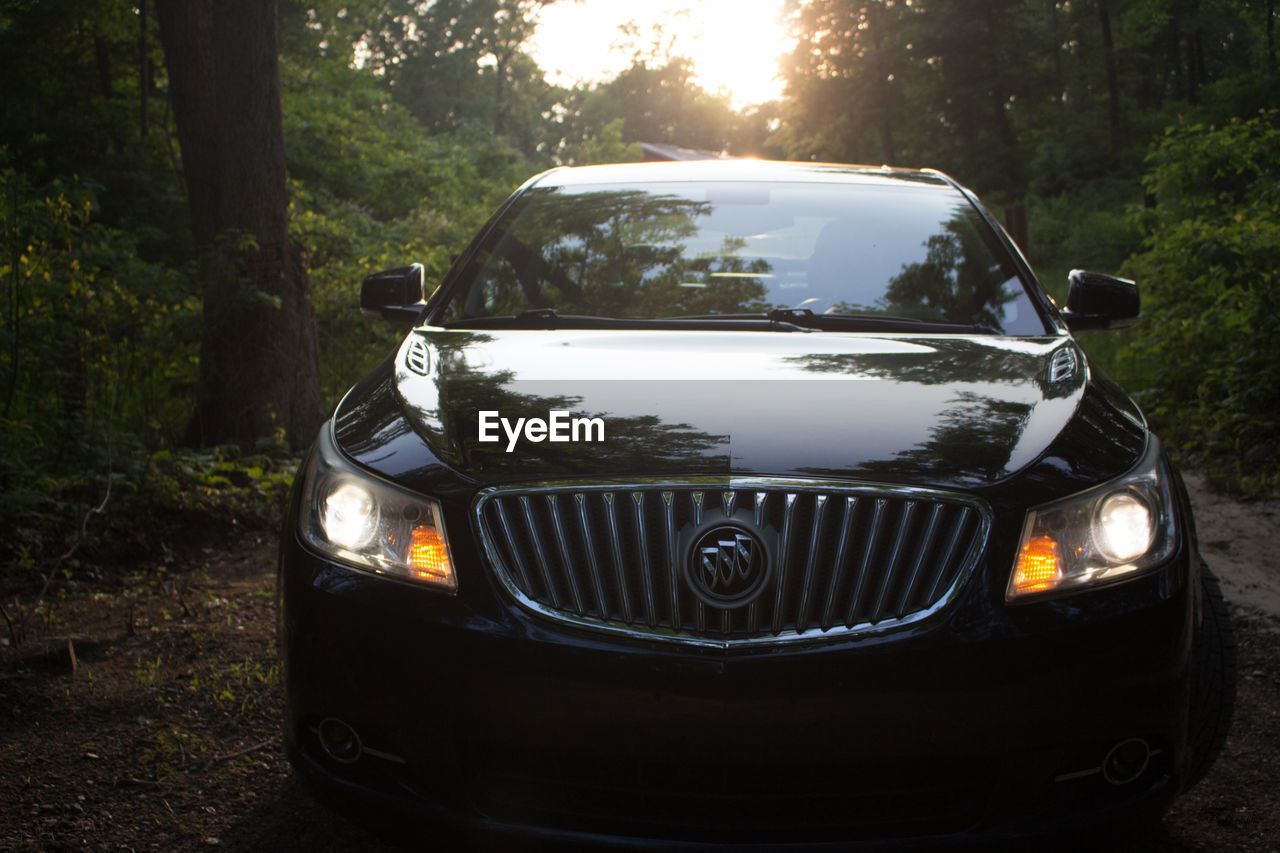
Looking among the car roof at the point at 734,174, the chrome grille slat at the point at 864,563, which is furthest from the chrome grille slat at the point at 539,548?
the car roof at the point at 734,174

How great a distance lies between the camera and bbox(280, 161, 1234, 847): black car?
1.77 metres

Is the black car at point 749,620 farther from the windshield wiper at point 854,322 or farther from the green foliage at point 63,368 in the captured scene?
the green foliage at point 63,368

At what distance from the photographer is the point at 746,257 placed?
3324mm

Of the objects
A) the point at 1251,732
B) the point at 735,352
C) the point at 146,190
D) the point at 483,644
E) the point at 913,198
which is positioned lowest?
the point at 1251,732

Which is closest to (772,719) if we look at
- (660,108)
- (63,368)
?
(63,368)

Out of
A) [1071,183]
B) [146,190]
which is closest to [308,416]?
[146,190]

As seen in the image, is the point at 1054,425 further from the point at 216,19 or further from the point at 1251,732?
the point at 216,19

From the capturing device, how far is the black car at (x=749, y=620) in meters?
1.77

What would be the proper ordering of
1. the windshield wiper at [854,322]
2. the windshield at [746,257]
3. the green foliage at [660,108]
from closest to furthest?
the windshield wiper at [854,322]
the windshield at [746,257]
the green foliage at [660,108]

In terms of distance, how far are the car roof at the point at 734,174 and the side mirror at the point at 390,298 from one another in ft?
2.02

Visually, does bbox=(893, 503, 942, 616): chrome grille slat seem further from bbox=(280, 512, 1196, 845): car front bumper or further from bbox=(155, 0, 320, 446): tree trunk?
bbox=(155, 0, 320, 446): tree trunk

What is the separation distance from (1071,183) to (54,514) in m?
36.5

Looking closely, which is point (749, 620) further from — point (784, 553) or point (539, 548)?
point (539, 548)

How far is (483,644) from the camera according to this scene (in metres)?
1.83
